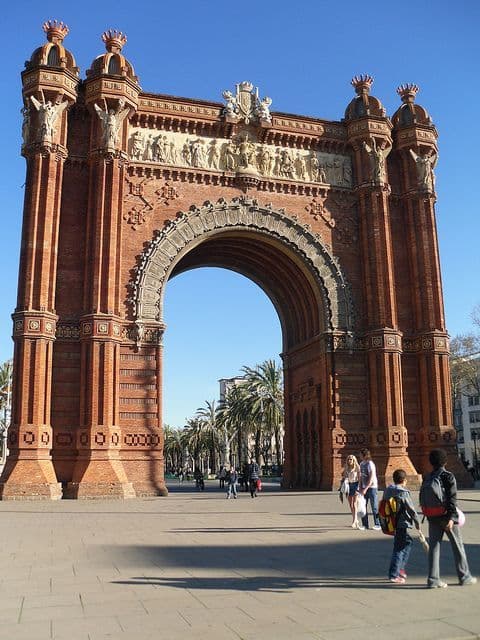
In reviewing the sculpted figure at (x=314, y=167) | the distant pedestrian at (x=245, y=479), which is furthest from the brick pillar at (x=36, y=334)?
the distant pedestrian at (x=245, y=479)

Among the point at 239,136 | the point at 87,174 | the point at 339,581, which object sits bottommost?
the point at 339,581

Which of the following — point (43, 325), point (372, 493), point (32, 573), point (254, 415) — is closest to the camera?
point (32, 573)

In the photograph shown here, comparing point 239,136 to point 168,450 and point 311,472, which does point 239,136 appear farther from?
point 168,450

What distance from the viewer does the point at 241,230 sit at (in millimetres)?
30797

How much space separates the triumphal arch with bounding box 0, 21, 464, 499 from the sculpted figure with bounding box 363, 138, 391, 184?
0.26 ft

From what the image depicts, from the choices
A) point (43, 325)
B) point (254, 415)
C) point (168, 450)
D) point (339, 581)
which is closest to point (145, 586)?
point (339, 581)

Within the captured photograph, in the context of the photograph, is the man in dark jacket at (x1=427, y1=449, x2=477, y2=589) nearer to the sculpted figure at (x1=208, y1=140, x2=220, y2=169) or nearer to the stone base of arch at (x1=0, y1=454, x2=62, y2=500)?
the stone base of arch at (x1=0, y1=454, x2=62, y2=500)

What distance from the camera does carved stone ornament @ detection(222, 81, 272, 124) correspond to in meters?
31.4

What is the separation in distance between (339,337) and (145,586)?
76.7 feet

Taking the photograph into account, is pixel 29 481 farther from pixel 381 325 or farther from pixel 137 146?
pixel 381 325

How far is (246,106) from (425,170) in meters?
9.40

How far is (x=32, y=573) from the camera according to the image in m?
9.05

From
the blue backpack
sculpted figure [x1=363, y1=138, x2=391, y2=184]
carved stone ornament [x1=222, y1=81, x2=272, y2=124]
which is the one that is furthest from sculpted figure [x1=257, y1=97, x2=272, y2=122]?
the blue backpack

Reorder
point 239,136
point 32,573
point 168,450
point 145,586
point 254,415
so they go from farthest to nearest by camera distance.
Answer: point 168,450
point 254,415
point 239,136
point 32,573
point 145,586
